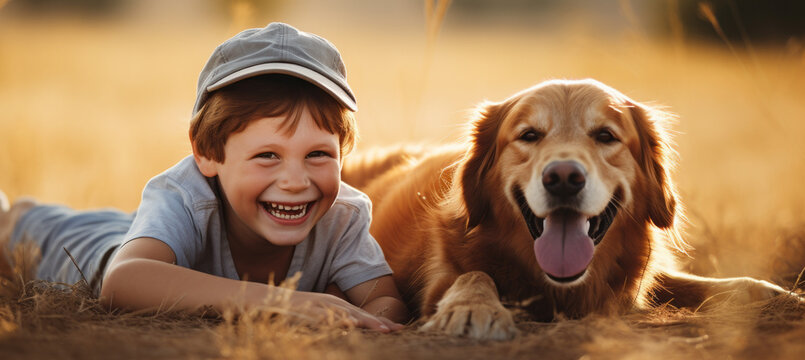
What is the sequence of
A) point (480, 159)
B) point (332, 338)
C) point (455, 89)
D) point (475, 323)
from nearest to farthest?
point (332, 338) < point (475, 323) < point (480, 159) < point (455, 89)

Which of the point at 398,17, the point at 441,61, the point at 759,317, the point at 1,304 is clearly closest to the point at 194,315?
the point at 1,304

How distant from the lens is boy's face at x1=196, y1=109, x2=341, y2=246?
273 cm

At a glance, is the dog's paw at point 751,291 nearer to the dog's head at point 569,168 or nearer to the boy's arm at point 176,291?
the dog's head at point 569,168

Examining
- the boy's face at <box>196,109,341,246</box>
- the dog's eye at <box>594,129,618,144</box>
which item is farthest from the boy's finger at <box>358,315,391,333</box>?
the dog's eye at <box>594,129,618,144</box>

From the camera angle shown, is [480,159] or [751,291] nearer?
[751,291]

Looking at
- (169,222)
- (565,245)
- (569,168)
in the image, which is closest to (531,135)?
(569,168)

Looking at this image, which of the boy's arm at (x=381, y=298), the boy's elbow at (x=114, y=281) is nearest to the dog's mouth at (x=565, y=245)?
the boy's arm at (x=381, y=298)

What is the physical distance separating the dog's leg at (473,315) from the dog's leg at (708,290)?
40.3 inches

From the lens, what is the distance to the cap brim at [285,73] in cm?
267

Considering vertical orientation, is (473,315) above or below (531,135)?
below

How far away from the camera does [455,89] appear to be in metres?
12.8

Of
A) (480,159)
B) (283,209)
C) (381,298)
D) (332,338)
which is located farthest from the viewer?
(480,159)

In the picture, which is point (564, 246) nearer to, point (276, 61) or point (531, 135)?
point (531, 135)

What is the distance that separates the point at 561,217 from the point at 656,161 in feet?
2.24
